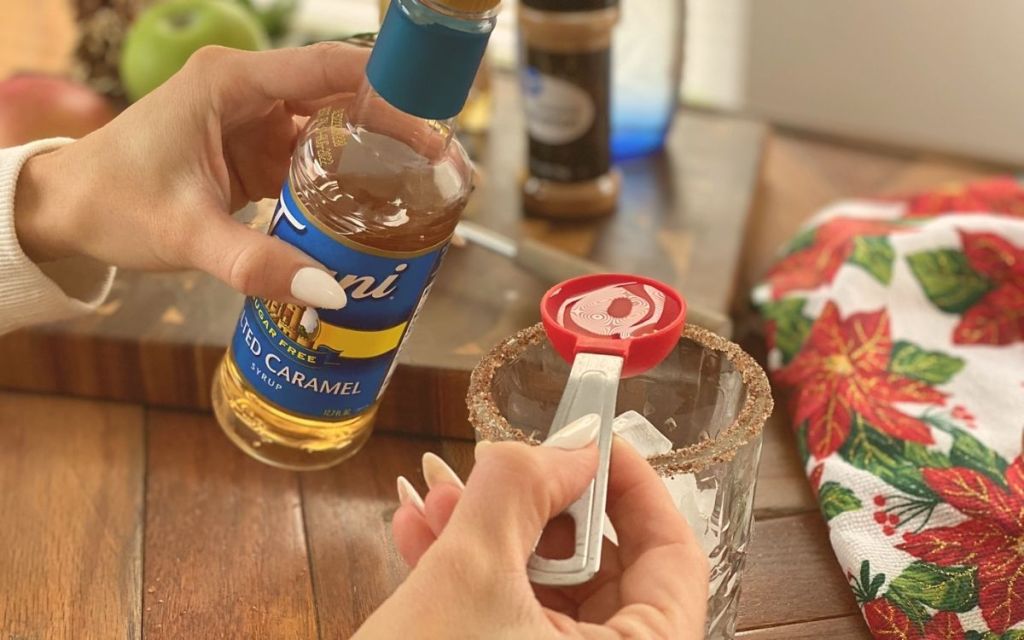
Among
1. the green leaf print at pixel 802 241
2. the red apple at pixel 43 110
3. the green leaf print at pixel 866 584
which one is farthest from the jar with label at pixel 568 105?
the green leaf print at pixel 866 584

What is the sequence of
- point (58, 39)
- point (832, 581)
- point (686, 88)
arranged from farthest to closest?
point (686, 88) < point (58, 39) < point (832, 581)

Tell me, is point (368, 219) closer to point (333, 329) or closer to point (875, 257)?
point (333, 329)

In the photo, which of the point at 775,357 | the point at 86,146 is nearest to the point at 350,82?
the point at 86,146

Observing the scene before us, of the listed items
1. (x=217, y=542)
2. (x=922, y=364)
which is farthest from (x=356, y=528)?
(x=922, y=364)

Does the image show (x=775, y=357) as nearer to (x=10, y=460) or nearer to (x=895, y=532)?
(x=895, y=532)

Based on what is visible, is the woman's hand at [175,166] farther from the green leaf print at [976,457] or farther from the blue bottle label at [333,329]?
the green leaf print at [976,457]

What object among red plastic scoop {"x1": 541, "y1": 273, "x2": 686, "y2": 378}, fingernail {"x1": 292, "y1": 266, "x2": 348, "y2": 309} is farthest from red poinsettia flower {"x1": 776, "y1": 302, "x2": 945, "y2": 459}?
fingernail {"x1": 292, "y1": 266, "x2": 348, "y2": 309}
